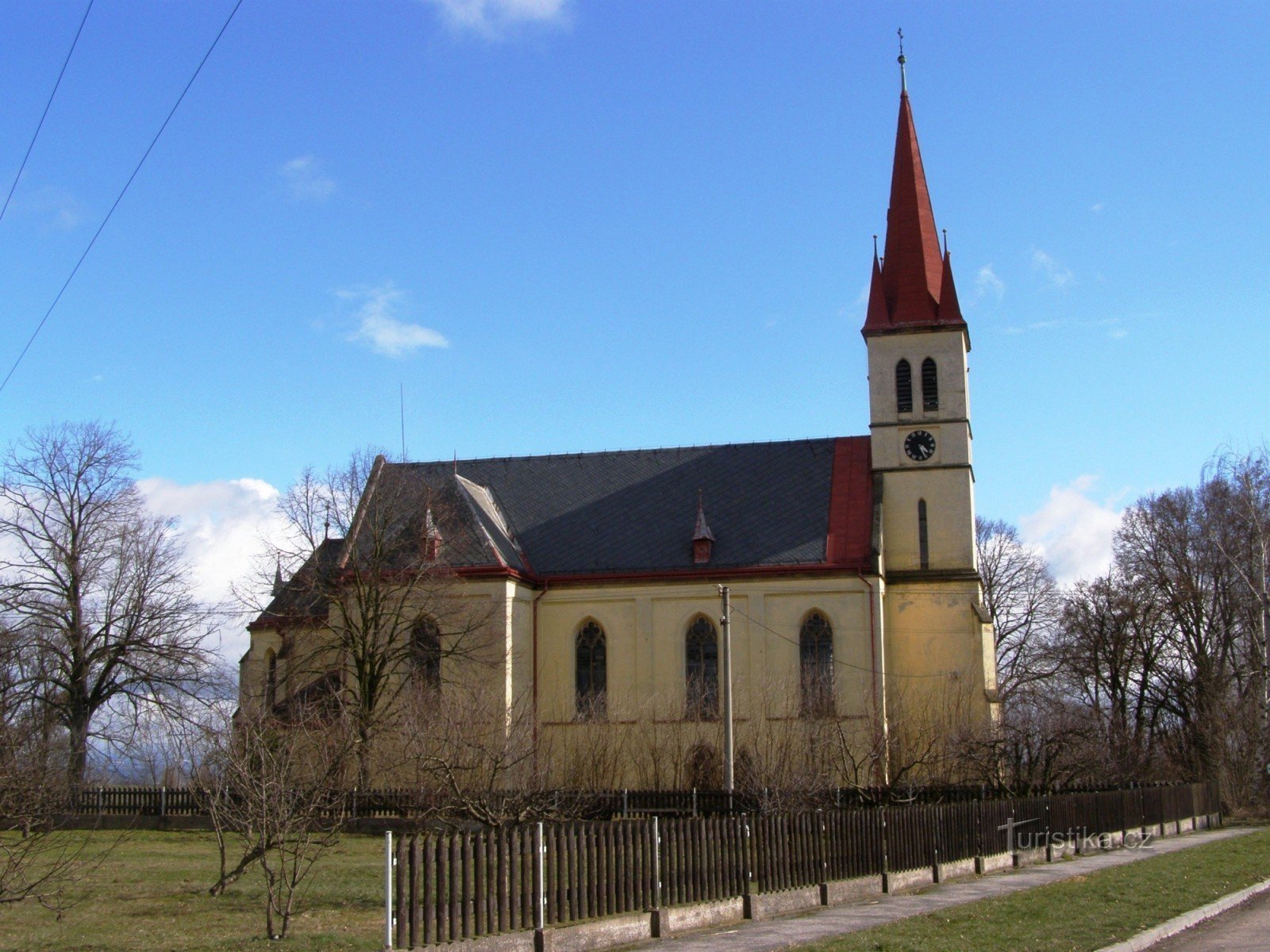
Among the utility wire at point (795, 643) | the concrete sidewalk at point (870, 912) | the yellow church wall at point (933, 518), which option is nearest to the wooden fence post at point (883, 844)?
the concrete sidewalk at point (870, 912)

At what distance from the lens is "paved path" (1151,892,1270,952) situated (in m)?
13.8

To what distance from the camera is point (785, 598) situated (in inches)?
1560

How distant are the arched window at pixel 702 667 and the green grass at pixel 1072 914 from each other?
17190mm

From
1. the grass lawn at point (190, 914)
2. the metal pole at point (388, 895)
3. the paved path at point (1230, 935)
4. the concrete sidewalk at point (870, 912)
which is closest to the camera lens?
the metal pole at point (388, 895)

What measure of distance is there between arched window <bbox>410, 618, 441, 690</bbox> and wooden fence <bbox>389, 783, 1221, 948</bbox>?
1854 cm

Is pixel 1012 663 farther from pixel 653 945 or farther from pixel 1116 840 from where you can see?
pixel 653 945

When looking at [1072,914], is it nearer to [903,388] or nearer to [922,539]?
[922,539]

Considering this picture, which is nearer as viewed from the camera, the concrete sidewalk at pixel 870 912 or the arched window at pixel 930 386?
the concrete sidewalk at pixel 870 912

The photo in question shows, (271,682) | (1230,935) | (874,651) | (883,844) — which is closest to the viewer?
(1230,935)

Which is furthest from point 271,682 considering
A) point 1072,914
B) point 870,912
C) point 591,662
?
point 1072,914

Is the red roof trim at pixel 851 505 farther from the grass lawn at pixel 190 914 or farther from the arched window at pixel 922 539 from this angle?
the grass lawn at pixel 190 914

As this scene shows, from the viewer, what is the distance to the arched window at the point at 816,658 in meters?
37.9

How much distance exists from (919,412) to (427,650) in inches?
685

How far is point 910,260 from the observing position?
141 ft
